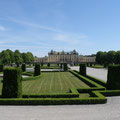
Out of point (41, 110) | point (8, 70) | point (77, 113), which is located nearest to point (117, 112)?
point (77, 113)

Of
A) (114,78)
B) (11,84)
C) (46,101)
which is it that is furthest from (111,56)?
(11,84)

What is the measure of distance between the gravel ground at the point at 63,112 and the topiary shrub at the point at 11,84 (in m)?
1.12

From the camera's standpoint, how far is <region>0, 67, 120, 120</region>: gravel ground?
6336 mm

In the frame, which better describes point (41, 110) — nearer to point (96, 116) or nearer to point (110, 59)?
point (96, 116)

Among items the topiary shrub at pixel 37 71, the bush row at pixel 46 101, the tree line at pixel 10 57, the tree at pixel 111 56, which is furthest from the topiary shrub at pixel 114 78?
the tree at pixel 111 56

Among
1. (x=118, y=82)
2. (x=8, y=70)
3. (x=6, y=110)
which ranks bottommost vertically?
(x=6, y=110)

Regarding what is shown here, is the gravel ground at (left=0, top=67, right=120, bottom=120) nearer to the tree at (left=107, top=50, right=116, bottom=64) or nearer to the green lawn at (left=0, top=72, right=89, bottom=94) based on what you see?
the green lawn at (left=0, top=72, right=89, bottom=94)

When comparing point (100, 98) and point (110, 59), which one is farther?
point (110, 59)

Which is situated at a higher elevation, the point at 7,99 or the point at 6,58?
the point at 6,58

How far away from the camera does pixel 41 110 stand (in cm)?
729

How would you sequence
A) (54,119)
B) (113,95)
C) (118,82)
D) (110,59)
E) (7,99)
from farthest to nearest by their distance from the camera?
(110,59), (118,82), (113,95), (7,99), (54,119)

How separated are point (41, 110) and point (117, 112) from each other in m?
4.14

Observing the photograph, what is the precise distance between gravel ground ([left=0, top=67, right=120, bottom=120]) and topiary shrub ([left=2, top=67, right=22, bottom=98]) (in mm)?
1125

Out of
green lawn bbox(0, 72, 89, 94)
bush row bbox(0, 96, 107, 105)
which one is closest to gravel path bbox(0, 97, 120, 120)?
bush row bbox(0, 96, 107, 105)
